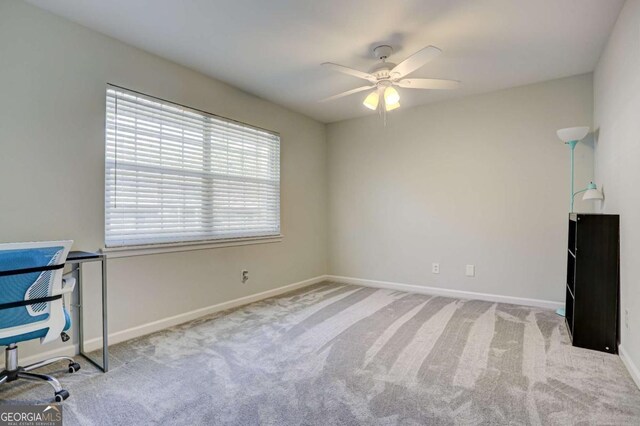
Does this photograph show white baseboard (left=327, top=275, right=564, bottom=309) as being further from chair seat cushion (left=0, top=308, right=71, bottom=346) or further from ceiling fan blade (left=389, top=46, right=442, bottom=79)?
chair seat cushion (left=0, top=308, right=71, bottom=346)

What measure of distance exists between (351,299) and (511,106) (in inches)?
114

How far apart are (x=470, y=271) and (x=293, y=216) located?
237cm

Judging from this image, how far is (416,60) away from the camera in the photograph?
7.72ft

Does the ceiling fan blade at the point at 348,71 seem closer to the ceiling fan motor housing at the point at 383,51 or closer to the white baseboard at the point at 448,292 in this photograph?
the ceiling fan motor housing at the point at 383,51

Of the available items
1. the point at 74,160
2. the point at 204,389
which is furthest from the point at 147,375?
the point at 74,160

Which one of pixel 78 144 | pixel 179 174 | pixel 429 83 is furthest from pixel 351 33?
pixel 78 144

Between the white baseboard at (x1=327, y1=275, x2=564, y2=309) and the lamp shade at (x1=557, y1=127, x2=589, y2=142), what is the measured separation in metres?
1.72

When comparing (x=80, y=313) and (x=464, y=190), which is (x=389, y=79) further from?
(x=80, y=313)

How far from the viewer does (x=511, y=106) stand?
12.1 ft

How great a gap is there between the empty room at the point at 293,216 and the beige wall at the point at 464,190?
0.09ft

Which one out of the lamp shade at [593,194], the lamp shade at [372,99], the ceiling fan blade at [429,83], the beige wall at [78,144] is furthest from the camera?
the lamp shade at [372,99]

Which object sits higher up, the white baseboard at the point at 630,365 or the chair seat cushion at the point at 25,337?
the chair seat cushion at the point at 25,337

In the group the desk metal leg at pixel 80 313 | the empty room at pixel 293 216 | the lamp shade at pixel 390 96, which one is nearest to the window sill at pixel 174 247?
the empty room at pixel 293 216

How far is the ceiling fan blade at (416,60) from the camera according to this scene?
2.17m
